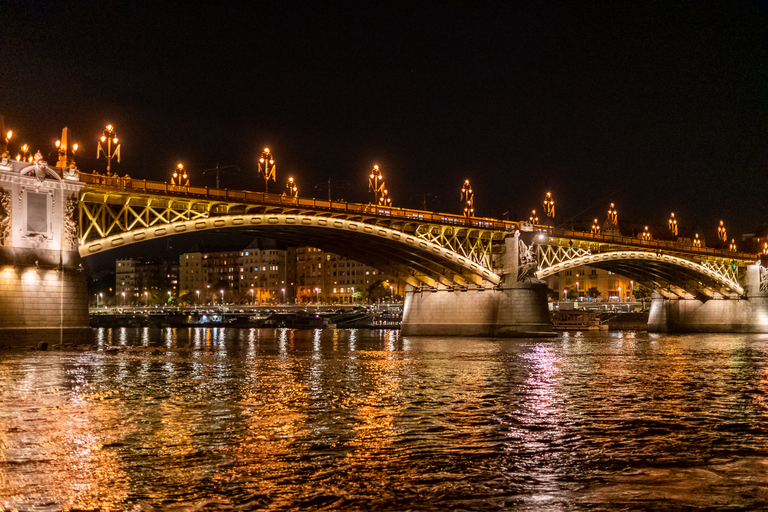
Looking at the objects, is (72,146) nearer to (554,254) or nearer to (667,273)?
(554,254)

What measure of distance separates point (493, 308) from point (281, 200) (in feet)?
81.1

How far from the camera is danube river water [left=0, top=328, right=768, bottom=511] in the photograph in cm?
1095

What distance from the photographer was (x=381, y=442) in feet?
49.6

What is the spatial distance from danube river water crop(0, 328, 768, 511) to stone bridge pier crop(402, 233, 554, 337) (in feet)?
130

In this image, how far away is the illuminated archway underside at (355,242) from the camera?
162 feet

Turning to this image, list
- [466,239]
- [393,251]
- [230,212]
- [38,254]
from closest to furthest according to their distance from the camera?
[38,254]
[230,212]
[393,251]
[466,239]

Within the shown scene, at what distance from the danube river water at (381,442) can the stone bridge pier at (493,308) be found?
39.6 m

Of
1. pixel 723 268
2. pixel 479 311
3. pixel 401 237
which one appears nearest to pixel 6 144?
pixel 401 237

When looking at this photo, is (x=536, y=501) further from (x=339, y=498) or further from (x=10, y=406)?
(x=10, y=406)

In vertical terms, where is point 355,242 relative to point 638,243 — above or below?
below

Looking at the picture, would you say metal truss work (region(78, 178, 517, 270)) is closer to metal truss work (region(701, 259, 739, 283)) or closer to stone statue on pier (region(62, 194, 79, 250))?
stone statue on pier (region(62, 194, 79, 250))

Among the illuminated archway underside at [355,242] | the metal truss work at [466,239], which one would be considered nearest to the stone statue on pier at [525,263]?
the illuminated archway underside at [355,242]

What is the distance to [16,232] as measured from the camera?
42812 millimetres

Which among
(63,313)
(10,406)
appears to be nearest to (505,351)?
(63,313)
